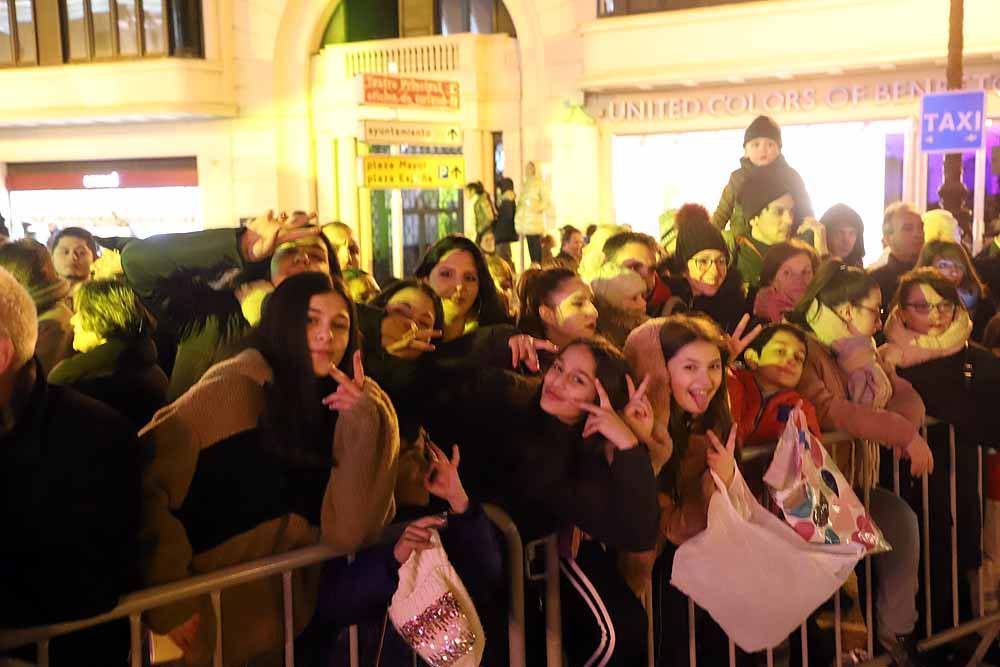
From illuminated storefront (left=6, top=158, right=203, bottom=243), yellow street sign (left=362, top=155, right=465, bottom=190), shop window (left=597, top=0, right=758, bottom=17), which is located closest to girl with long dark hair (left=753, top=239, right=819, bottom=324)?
yellow street sign (left=362, top=155, right=465, bottom=190)

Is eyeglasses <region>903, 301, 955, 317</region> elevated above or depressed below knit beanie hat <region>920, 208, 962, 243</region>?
below

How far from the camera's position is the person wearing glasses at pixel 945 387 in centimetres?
455

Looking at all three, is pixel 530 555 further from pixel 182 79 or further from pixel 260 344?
pixel 182 79

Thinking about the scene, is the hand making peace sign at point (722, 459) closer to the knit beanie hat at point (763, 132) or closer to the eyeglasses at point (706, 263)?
the eyeglasses at point (706, 263)

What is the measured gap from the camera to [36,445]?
256 cm

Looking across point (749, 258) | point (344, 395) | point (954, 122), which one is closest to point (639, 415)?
point (344, 395)

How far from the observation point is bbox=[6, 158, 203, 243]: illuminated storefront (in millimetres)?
21484

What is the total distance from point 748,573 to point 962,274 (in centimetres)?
311

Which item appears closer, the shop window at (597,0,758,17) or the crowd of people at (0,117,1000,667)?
the crowd of people at (0,117,1000,667)

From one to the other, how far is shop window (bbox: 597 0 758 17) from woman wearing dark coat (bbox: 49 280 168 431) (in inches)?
571

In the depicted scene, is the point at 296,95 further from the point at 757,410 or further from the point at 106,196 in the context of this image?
the point at 757,410

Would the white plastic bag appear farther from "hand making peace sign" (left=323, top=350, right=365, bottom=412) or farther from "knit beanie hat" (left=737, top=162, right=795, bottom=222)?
"knit beanie hat" (left=737, top=162, right=795, bottom=222)

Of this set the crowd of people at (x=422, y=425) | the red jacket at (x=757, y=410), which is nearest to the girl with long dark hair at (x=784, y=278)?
the crowd of people at (x=422, y=425)

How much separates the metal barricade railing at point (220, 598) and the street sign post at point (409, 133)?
7.74m
